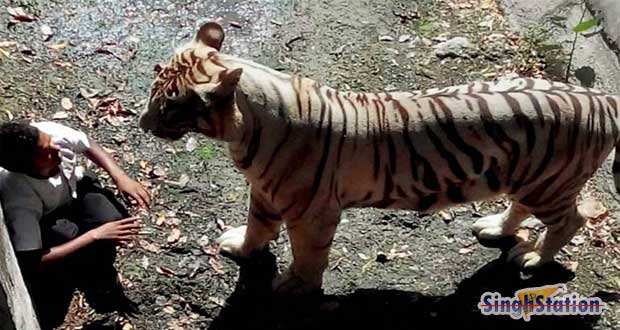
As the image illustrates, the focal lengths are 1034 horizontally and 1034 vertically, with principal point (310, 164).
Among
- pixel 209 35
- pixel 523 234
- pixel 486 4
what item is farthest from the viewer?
pixel 486 4

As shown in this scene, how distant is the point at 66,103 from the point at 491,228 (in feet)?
6.79

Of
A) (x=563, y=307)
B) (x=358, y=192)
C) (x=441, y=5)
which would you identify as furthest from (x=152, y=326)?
(x=441, y=5)

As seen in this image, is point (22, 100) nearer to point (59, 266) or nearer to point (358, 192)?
point (59, 266)

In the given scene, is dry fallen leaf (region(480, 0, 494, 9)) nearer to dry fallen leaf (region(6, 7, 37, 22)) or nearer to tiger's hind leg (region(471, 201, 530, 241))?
tiger's hind leg (region(471, 201, 530, 241))

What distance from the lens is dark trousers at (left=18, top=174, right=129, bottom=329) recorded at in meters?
3.94

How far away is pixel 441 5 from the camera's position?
562 centimetres

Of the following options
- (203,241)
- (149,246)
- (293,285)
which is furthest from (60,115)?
(293,285)

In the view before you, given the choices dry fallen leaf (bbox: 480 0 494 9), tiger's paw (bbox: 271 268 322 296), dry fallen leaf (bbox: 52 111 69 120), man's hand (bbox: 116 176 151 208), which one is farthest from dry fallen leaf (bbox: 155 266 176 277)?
dry fallen leaf (bbox: 480 0 494 9)

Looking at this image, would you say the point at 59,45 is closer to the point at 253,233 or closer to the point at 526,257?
the point at 253,233

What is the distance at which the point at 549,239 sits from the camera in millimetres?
4160

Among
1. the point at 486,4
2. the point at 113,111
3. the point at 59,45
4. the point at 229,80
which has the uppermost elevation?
the point at 486,4

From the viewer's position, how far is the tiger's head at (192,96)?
335 centimetres

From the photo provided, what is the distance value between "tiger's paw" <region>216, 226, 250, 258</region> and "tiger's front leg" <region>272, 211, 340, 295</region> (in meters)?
0.21

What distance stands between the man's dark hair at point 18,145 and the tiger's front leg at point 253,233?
837mm
